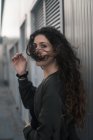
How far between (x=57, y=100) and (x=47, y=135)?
22cm

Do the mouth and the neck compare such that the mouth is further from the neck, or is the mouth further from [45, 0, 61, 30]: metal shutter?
[45, 0, 61, 30]: metal shutter

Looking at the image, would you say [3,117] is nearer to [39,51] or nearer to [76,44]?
[76,44]

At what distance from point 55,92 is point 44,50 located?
0.35 meters

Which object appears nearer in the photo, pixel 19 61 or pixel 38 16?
pixel 19 61

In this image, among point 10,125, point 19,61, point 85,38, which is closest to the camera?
point 19,61

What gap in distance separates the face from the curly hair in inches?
1.1

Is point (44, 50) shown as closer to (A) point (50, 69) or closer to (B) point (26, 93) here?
(A) point (50, 69)

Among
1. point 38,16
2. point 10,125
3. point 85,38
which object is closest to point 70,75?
point 85,38

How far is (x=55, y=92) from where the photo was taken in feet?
7.32

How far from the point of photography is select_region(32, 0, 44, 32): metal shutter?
6891 millimetres

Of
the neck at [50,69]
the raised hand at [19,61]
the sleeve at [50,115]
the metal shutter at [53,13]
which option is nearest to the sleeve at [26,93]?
the raised hand at [19,61]

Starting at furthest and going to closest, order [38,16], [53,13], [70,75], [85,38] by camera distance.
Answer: [38,16], [53,13], [85,38], [70,75]

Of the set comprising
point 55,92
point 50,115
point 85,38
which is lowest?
point 50,115

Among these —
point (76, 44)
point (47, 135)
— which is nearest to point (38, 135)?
point (47, 135)
